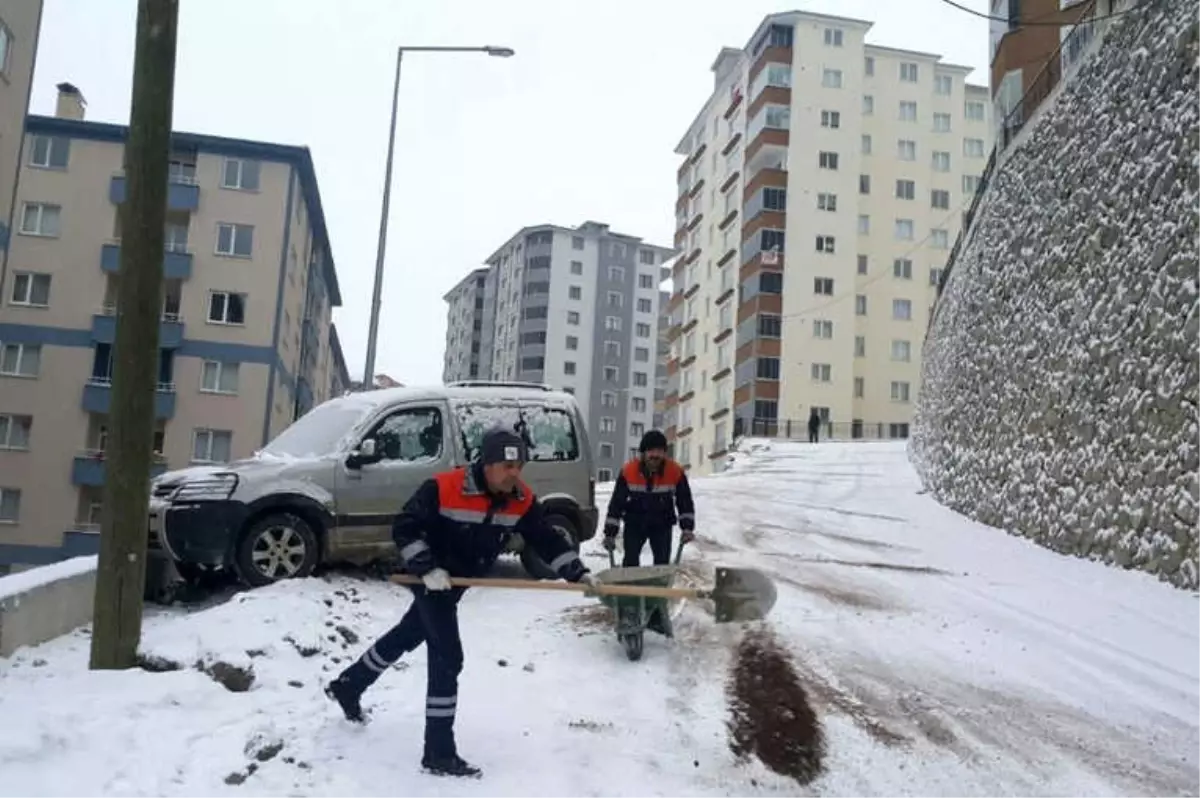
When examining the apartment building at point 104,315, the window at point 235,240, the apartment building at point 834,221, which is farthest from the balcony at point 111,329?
the apartment building at point 834,221

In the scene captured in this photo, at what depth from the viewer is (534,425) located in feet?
37.0

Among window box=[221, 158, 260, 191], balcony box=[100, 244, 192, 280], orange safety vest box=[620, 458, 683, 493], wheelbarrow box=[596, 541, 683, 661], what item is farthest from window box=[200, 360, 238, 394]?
wheelbarrow box=[596, 541, 683, 661]

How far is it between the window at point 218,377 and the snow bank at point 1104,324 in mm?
29818

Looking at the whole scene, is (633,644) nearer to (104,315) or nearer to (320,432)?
(320,432)

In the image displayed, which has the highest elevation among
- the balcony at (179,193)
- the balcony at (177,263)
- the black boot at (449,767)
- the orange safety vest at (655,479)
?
the balcony at (179,193)

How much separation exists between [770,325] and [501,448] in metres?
56.6

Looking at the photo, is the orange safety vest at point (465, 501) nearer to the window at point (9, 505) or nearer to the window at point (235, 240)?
the window at point (9, 505)

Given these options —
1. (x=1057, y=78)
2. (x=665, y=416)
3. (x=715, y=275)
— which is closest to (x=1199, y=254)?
(x=1057, y=78)

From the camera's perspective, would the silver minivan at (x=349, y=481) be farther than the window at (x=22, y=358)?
No

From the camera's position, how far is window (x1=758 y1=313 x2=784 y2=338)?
199 ft

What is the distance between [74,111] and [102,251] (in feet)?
26.8

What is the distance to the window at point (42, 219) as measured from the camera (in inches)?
1585

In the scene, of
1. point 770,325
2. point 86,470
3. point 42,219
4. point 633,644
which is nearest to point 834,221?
point 770,325

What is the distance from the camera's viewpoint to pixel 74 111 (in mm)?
44344
